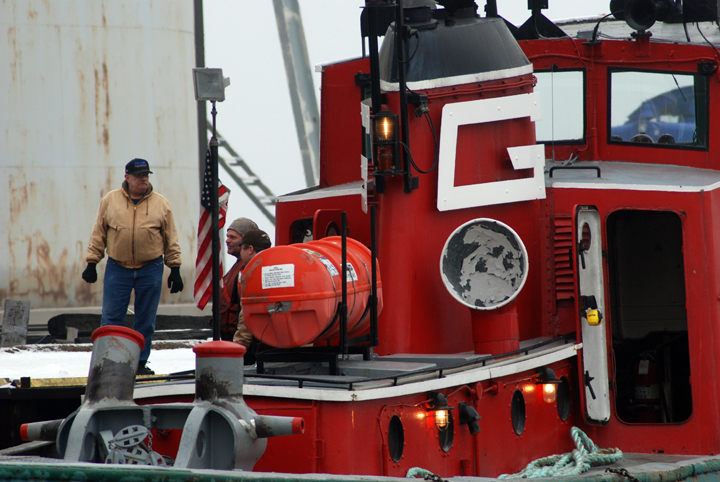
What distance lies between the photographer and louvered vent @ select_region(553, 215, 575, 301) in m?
6.91

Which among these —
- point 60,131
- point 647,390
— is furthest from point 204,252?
point 60,131

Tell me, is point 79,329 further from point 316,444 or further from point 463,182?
point 316,444

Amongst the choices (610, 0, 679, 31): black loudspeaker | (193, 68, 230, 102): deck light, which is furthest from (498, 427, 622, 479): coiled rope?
(610, 0, 679, 31): black loudspeaker

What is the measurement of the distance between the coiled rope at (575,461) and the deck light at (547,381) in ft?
1.20

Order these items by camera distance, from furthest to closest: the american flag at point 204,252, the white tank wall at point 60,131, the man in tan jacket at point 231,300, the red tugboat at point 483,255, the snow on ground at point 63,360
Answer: the white tank wall at point 60,131 → the american flag at point 204,252 → the snow on ground at point 63,360 → the man in tan jacket at point 231,300 → the red tugboat at point 483,255

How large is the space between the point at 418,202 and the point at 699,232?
1.95 meters

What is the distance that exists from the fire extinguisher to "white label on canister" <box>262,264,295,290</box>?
11.8 ft

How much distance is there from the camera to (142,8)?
14922 millimetres

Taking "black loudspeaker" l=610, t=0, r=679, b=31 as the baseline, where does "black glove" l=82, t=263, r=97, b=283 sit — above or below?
below

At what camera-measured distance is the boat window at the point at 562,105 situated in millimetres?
8094

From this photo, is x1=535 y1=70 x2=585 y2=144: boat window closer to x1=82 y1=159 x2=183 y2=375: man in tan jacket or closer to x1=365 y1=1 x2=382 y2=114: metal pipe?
x1=365 y1=1 x2=382 y2=114: metal pipe

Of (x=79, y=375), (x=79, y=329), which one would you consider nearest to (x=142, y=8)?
(x=79, y=329)

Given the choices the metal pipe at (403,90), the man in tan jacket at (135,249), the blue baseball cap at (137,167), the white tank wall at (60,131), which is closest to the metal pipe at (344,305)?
the metal pipe at (403,90)

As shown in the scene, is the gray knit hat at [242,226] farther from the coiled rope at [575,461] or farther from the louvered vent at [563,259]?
the coiled rope at [575,461]
